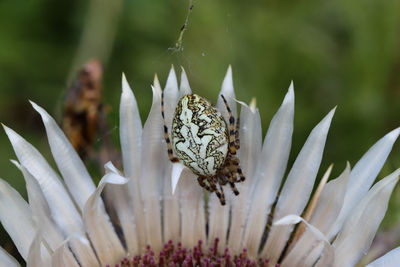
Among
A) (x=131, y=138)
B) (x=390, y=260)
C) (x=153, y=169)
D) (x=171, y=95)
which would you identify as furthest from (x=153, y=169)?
(x=390, y=260)

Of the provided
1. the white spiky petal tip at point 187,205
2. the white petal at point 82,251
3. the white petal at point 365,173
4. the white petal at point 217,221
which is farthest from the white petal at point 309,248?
the white petal at point 82,251

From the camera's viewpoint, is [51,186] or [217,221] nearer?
[51,186]

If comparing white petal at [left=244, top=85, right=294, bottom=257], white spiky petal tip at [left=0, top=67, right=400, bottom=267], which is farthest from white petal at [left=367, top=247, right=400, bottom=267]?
white petal at [left=244, top=85, right=294, bottom=257]

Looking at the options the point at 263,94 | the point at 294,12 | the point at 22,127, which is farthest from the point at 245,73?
the point at 22,127

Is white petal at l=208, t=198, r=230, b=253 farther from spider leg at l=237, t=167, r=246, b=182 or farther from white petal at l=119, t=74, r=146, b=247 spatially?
white petal at l=119, t=74, r=146, b=247

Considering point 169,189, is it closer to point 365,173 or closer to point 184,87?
point 184,87
